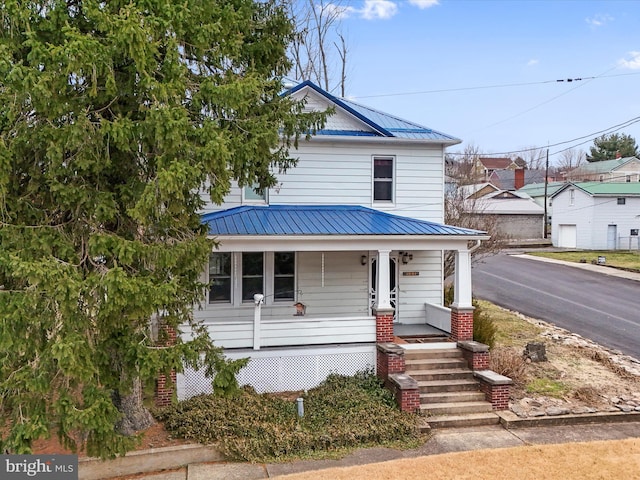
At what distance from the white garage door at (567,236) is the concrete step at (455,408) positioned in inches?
1345

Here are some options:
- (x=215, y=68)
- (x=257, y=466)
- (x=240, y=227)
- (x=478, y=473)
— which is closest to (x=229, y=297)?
(x=240, y=227)

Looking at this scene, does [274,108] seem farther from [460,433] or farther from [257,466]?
[460,433]

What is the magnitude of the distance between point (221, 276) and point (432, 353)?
5539 millimetres

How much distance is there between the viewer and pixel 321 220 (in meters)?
11.3

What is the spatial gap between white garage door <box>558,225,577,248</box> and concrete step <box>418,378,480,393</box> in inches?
1329

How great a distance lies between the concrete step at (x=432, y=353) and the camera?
10.4 metres

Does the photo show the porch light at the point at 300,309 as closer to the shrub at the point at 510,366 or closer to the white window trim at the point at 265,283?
the white window trim at the point at 265,283

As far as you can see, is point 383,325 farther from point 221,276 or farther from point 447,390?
point 221,276

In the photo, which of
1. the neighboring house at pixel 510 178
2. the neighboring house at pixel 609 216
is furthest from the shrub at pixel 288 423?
the neighboring house at pixel 510 178

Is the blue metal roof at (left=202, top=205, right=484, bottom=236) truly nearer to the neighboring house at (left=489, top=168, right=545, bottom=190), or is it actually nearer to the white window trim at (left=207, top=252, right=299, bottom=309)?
the white window trim at (left=207, top=252, right=299, bottom=309)

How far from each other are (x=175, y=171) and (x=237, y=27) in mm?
2888

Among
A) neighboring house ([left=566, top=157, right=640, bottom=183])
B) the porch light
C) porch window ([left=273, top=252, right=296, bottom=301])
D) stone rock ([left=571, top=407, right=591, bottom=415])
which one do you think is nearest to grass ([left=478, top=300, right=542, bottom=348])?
stone rock ([left=571, top=407, right=591, bottom=415])

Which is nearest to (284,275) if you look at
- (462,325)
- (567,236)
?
(462,325)

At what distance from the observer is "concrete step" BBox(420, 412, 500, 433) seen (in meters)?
8.88
